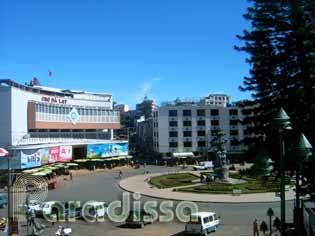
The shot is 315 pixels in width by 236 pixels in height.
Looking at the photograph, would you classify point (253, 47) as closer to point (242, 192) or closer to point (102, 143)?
point (242, 192)

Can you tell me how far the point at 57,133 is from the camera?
86000 mm

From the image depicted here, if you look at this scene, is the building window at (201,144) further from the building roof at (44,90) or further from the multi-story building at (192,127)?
the building roof at (44,90)

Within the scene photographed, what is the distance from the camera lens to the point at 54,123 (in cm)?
8256

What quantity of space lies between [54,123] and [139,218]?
177 ft

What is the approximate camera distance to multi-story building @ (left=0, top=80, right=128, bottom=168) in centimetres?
6906

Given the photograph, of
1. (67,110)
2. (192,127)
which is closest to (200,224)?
(67,110)

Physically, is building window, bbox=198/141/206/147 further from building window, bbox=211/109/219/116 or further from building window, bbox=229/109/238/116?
building window, bbox=229/109/238/116

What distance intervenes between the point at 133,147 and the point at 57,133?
62602 millimetres

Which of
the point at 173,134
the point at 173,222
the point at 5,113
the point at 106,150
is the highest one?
the point at 5,113

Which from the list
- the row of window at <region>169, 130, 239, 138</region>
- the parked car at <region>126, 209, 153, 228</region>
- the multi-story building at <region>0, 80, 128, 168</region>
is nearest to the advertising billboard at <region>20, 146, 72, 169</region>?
the multi-story building at <region>0, 80, 128, 168</region>

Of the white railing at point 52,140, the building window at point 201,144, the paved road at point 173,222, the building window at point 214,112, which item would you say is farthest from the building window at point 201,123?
the paved road at point 173,222

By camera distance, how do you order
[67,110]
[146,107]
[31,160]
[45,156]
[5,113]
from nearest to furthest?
[31,160] < [5,113] < [45,156] < [67,110] < [146,107]

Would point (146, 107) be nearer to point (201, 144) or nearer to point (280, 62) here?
point (201, 144)

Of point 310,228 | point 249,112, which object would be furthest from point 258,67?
point 310,228
